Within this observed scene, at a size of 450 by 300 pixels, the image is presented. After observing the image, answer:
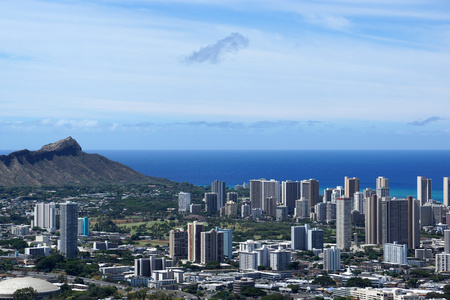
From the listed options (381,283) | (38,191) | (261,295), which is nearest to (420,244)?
(381,283)

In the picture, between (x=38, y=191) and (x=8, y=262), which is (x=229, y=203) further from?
(x=8, y=262)

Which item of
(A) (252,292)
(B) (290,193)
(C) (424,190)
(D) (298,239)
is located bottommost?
(A) (252,292)

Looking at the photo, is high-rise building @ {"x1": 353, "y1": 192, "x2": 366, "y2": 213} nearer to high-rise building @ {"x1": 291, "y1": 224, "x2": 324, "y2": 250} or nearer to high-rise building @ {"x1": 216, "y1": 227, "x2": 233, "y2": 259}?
high-rise building @ {"x1": 291, "y1": 224, "x2": 324, "y2": 250}

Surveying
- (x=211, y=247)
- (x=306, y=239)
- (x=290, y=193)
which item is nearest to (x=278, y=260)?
(x=211, y=247)

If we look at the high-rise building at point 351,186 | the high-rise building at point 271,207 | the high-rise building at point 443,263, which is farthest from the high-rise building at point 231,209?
the high-rise building at point 443,263

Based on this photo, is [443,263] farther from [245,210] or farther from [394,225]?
[245,210]

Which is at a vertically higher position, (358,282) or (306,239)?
(306,239)

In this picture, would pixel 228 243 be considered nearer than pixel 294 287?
No
